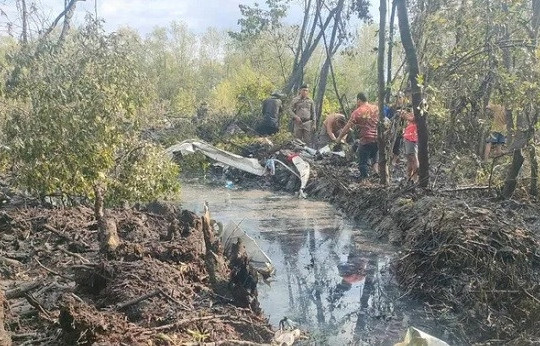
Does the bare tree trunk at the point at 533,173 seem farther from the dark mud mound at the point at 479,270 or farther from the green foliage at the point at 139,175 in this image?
the green foliage at the point at 139,175

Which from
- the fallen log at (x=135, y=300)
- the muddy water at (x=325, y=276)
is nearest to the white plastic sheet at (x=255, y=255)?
the muddy water at (x=325, y=276)

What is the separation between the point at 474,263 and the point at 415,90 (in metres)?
3.39

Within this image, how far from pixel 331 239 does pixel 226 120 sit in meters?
11.8

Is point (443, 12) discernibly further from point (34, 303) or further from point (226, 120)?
point (226, 120)

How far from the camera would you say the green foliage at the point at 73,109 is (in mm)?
5434

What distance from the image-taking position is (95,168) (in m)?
6.26

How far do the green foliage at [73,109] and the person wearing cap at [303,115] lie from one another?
8106mm

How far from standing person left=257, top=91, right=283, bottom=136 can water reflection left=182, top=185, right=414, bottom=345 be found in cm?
527

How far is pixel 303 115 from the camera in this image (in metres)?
15.4

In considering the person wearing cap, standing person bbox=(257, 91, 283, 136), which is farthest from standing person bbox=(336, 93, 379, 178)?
standing person bbox=(257, 91, 283, 136)

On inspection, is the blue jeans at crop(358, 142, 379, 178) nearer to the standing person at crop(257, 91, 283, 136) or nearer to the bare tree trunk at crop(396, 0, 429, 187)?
the bare tree trunk at crop(396, 0, 429, 187)

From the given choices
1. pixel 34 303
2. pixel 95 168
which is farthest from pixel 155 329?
pixel 95 168

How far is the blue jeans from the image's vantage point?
11492 millimetres

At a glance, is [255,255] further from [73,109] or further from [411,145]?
[411,145]
